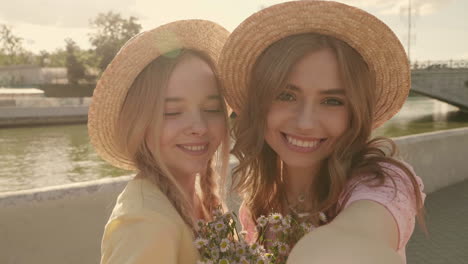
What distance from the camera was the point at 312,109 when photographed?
1776mm

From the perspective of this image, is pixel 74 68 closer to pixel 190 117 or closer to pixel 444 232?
pixel 444 232

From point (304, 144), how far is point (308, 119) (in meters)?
0.15

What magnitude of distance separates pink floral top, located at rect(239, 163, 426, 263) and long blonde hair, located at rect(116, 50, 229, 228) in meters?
0.64

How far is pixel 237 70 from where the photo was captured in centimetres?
213

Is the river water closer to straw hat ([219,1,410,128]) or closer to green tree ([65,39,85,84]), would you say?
straw hat ([219,1,410,128])

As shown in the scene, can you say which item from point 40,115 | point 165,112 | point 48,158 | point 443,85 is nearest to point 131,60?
point 165,112

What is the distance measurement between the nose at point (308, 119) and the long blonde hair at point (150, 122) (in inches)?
21.6

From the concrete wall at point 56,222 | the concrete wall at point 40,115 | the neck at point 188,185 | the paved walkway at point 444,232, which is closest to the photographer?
the neck at point 188,185

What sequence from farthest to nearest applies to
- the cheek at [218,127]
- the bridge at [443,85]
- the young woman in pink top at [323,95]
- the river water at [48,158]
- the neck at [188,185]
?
the bridge at [443,85] < the river water at [48,158] < the neck at [188,185] < the cheek at [218,127] < the young woman in pink top at [323,95]

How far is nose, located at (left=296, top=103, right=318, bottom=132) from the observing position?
Answer: 1.76 metres

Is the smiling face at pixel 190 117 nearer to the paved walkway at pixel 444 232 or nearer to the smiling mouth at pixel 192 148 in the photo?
the smiling mouth at pixel 192 148

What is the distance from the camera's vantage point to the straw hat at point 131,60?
188 cm

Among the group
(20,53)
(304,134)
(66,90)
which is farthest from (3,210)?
(20,53)

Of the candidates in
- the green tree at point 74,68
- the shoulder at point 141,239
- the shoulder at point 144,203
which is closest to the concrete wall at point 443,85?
the green tree at point 74,68
